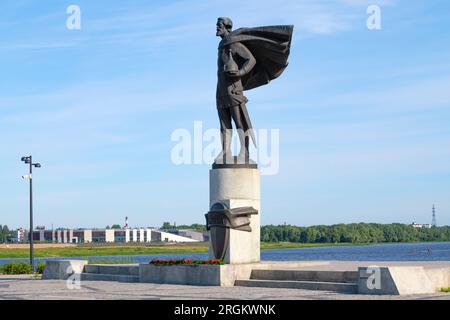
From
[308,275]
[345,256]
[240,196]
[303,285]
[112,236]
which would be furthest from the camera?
[112,236]

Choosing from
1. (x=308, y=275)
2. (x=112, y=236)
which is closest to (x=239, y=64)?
(x=308, y=275)

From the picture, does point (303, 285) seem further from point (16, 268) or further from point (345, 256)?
point (345, 256)

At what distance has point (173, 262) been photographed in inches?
880

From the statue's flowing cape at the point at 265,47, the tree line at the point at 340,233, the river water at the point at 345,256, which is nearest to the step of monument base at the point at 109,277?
the statue's flowing cape at the point at 265,47

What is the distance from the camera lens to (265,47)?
77.4 ft

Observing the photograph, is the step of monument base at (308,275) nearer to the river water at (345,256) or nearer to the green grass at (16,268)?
the river water at (345,256)

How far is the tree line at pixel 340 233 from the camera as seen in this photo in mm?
135875

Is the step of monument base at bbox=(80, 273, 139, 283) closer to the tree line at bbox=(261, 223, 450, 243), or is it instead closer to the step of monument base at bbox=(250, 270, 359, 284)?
the step of monument base at bbox=(250, 270, 359, 284)

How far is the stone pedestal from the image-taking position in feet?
72.8

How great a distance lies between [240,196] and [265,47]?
4.49 m

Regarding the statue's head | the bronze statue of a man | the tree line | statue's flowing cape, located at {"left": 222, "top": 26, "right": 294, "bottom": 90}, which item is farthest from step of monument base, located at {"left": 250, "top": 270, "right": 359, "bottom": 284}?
the tree line
